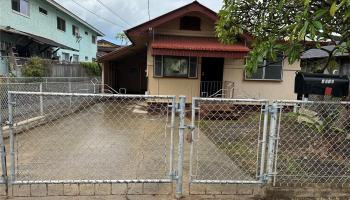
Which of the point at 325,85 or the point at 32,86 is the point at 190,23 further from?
the point at 325,85

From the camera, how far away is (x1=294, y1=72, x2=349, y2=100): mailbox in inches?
205

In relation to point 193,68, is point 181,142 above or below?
below

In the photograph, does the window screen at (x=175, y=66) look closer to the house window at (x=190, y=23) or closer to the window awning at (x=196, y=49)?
the window awning at (x=196, y=49)

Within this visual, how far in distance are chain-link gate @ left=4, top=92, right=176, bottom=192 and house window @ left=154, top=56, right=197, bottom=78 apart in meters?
1.94

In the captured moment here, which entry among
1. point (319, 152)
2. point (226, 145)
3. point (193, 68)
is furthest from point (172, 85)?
point (319, 152)

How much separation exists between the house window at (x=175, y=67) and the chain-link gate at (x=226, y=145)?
1.89 metres

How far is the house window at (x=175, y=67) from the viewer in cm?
1202

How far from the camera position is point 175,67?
12250 millimetres

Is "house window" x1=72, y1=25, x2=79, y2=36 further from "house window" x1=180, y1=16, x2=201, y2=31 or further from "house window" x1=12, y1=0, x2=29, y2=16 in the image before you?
"house window" x1=180, y1=16, x2=201, y2=31

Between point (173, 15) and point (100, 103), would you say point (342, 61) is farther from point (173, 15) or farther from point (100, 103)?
point (100, 103)

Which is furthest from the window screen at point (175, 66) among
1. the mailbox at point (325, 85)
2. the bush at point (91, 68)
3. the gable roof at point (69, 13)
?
the bush at point (91, 68)

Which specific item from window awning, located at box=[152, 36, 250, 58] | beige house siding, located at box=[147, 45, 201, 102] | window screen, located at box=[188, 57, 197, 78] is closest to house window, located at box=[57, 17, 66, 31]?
beige house siding, located at box=[147, 45, 201, 102]

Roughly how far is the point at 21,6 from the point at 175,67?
33.2ft

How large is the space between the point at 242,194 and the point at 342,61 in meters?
17.9
